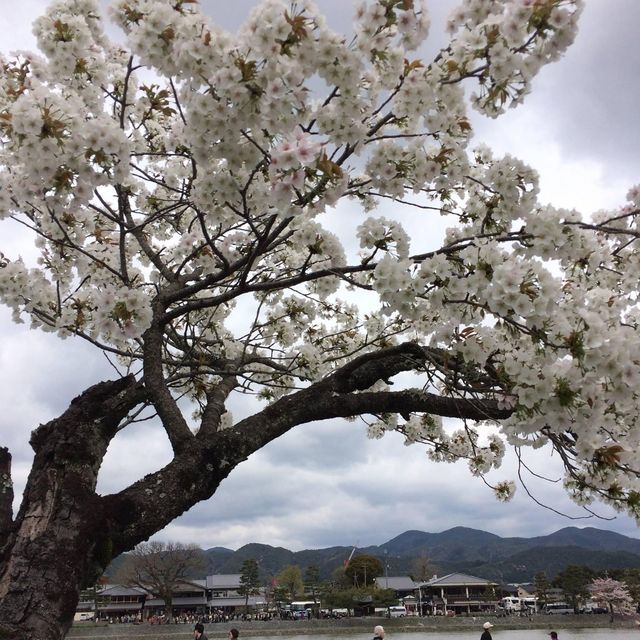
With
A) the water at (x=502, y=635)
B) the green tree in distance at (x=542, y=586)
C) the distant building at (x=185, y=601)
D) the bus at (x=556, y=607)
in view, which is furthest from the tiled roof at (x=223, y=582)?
the bus at (x=556, y=607)

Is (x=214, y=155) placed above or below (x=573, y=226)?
above

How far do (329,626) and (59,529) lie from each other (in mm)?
46358

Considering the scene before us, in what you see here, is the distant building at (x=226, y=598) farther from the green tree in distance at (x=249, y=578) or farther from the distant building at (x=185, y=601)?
the green tree in distance at (x=249, y=578)

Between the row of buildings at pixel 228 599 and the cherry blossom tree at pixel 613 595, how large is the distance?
16801 mm

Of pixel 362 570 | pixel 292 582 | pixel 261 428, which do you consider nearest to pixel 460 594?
pixel 362 570

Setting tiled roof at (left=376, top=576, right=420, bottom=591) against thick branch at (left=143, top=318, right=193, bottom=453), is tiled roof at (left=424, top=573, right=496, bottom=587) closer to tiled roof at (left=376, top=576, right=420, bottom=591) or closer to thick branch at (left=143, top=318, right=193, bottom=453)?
tiled roof at (left=376, top=576, right=420, bottom=591)

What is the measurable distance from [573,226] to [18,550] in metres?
3.91

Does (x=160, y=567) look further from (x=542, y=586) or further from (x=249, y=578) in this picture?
(x=542, y=586)

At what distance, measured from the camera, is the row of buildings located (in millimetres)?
68312

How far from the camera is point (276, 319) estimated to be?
23.2ft

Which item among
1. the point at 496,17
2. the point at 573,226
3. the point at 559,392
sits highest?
the point at 496,17

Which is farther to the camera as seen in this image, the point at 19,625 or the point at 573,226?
the point at 573,226

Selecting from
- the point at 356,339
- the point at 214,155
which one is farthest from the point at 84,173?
the point at 356,339

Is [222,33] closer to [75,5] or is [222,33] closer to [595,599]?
[75,5]
